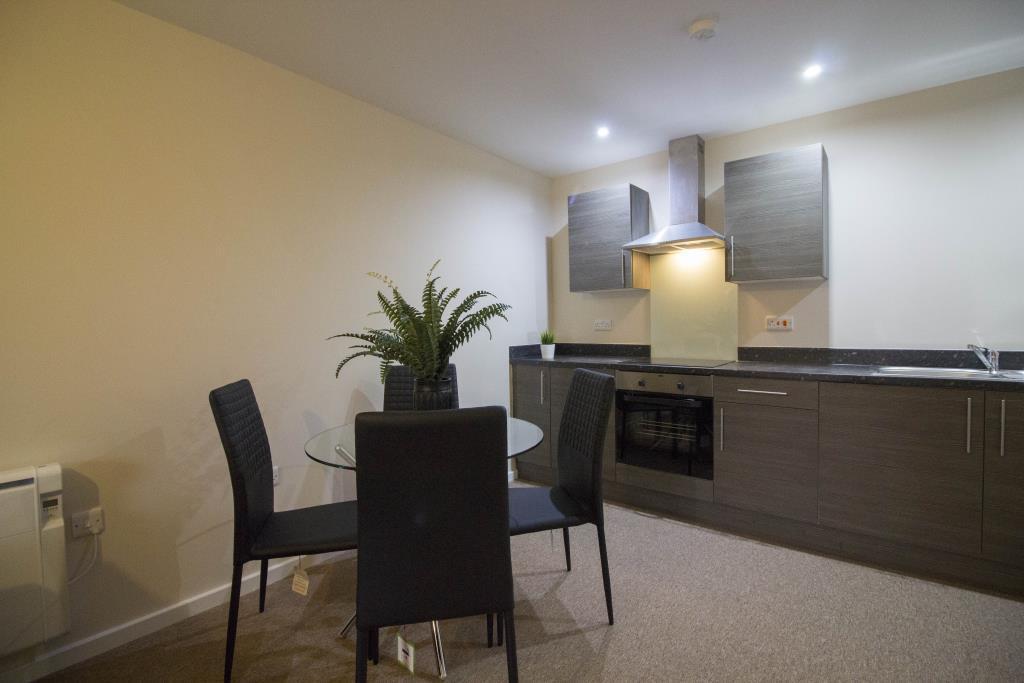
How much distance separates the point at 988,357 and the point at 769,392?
112 centimetres

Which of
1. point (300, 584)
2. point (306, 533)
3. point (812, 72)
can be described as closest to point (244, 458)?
point (306, 533)

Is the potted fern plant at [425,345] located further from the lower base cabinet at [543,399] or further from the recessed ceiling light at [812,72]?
the recessed ceiling light at [812,72]

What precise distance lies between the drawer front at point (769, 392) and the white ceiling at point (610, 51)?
1.70 meters

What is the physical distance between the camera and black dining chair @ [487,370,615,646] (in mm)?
1900

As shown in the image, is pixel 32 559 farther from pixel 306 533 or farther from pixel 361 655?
pixel 361 655

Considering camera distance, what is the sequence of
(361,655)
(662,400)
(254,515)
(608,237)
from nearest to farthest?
(361,655), (254,515), (662,400), (608,237)

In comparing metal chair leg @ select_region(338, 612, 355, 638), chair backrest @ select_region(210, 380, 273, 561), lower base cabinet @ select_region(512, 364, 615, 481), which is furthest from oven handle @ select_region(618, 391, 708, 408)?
chair backrest @ select_region(210, 380, 273, 561)

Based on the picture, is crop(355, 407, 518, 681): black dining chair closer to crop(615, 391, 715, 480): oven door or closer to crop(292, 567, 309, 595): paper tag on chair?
crop(292, 567, 309, 595): paper tag on chair

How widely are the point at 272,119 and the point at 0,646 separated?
2.39 meters

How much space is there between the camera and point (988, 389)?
212 centimetres

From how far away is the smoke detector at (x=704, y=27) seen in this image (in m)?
2.08

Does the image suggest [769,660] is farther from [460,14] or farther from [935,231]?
[460,14]

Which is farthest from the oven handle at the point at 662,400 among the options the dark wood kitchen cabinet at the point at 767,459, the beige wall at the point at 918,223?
the beige wall at the point at 918,223

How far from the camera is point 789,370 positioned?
8.76ft
